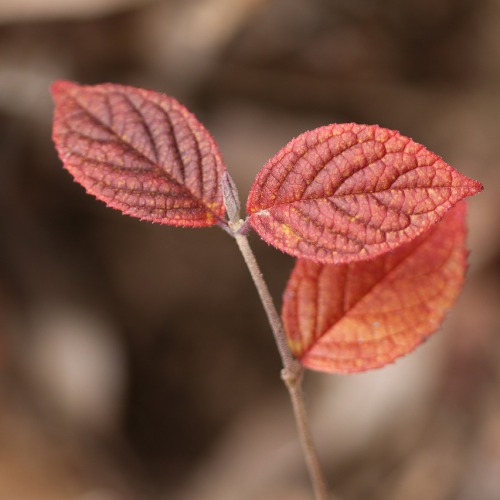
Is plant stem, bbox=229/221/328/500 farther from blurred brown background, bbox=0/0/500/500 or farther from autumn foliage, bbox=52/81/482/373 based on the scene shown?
blurred brown background, bbox=0/0/500/500

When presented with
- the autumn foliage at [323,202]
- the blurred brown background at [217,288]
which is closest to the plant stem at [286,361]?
the autumn foliage at [323,202]

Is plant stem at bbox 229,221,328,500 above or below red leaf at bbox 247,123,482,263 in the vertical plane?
below

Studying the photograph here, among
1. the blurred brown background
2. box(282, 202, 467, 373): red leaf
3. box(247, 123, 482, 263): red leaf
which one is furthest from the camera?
the blurred brown background

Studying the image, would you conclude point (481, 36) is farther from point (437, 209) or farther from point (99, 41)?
point (437, 209)

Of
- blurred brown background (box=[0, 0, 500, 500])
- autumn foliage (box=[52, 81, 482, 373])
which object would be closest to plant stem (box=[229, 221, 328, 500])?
autumn foliage (box=[52, 81, 482, 373])

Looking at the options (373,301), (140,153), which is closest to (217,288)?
(373,301)

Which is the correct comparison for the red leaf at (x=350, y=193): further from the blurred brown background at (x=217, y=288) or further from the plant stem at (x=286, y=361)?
the blurred brown background at (x=217, y=288)

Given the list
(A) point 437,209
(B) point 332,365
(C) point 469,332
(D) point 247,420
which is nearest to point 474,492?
(C) point 469,332
